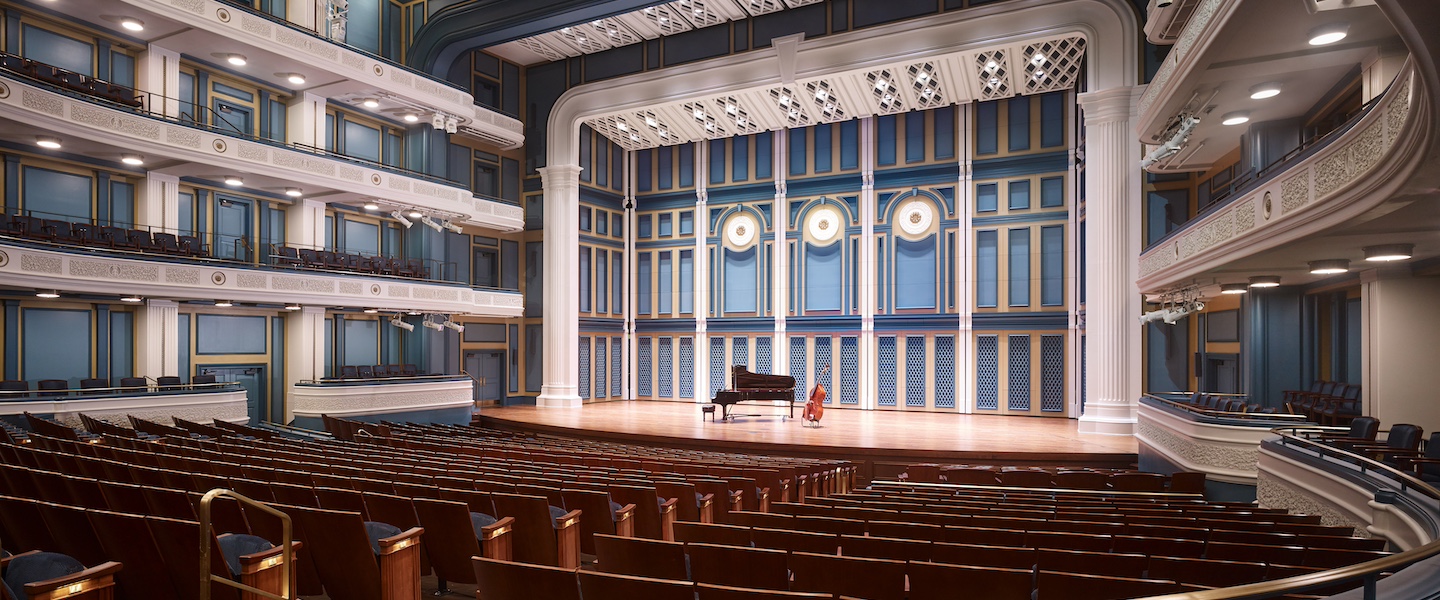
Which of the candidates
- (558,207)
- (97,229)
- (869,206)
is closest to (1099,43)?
(869,206)

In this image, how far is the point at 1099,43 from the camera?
46.5ft

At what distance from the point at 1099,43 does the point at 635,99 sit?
423 inches

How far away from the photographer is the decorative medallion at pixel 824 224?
68.1 feet

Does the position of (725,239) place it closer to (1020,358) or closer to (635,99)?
(635,99)

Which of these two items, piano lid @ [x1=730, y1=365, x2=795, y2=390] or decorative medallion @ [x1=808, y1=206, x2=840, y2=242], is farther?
decorative medallion @ [x1=808, y1=206, x2=840, y2=242]

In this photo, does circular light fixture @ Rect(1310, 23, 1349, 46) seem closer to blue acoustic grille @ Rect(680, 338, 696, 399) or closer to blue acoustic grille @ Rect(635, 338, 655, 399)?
blue acoustic grille @ Rect(680, 338, 696, 399)

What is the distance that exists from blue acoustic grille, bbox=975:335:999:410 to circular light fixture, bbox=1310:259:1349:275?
377 inches

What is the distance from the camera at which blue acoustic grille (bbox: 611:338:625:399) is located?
2267 cm

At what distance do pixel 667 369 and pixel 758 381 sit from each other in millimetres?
6497

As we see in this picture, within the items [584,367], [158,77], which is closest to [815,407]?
[584,367]

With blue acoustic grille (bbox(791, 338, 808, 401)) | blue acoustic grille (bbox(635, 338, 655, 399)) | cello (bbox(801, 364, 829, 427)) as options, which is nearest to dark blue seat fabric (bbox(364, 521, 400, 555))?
cello (bbox(801, 364, 829, 427))

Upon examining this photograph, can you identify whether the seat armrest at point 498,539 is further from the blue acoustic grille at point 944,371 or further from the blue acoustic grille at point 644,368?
the blue acoustic grille at point 644,368

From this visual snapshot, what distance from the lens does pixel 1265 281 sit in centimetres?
1084

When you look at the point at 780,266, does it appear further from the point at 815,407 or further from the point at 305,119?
the point at 305,119
